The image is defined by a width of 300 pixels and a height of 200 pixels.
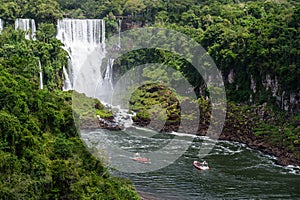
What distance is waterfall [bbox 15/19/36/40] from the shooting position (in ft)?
149

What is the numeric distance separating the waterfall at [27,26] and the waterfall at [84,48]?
2596 millimetres

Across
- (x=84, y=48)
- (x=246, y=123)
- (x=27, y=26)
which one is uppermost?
(x=27, y=26)

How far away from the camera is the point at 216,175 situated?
27.5 m

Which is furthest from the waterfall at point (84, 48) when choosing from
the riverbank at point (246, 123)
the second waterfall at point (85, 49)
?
the riverbank at point (246, 123)

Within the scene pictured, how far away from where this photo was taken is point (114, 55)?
52.4 m

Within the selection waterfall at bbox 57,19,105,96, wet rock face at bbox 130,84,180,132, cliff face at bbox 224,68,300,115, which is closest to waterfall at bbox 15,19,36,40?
waterfall at bbox 57,19,105,96

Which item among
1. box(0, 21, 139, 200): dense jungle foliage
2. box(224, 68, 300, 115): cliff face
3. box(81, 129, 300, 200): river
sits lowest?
box(81, 129, 300, 200): river

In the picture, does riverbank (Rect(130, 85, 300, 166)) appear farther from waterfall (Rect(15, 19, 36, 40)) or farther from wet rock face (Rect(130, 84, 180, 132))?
waterfall (Rect(15, 19, 36, 40))

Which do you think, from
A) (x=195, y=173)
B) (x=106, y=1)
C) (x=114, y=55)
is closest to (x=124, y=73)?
(x=114, y=55)

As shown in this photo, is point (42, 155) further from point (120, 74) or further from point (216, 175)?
point (120, 74)

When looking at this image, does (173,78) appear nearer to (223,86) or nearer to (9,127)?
(223,86)

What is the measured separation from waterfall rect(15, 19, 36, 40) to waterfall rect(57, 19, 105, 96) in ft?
8.52

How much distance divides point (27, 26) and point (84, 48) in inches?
252

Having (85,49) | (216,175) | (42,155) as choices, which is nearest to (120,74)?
(85,49)
